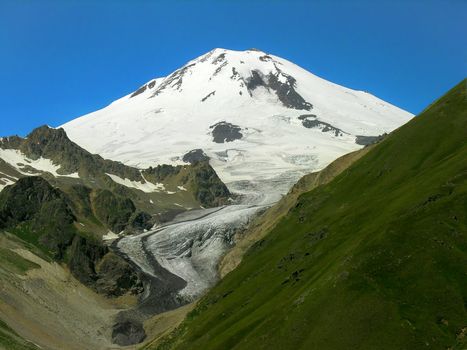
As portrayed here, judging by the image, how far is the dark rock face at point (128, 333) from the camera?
6048 inches

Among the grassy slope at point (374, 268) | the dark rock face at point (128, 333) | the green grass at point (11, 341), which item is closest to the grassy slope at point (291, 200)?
the dark rock face at point (128, 333)

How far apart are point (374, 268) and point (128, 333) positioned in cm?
9800

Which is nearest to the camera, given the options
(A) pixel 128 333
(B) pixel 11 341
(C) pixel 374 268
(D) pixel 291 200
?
(C) pixel 374 268

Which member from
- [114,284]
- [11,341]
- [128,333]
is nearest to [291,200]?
[128,333]

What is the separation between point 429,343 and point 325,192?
63.2m

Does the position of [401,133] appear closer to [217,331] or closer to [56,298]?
[217,331]

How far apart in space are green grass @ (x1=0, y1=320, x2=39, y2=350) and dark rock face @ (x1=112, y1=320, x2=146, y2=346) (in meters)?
33.6

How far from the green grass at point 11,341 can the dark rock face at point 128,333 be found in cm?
3359

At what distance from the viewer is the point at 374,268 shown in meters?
70.2

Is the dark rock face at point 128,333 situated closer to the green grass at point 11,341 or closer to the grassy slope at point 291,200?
the grassy slope at point 291,200

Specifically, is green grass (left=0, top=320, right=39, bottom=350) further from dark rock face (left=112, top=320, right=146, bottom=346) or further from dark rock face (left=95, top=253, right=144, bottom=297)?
dark rock face (left=95, top=253, right=144, bottom=297)

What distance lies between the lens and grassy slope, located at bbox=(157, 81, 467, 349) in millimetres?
63875

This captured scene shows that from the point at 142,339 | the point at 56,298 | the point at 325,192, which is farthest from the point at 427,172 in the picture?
the point at 56,298

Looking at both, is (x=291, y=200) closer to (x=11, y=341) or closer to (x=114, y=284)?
(x=114, y=284)
